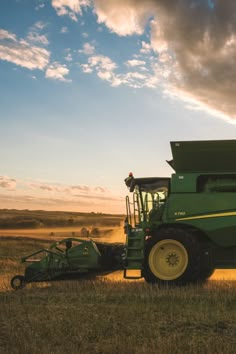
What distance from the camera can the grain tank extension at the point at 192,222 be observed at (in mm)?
12033

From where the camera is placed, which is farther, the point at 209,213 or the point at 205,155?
the point at 205,155

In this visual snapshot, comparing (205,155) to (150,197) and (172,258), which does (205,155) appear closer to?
(150,197)

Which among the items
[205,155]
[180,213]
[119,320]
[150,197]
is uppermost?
[205,155]

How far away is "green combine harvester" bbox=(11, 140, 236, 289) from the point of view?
39.6 feet

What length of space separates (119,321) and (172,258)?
17.0 ft

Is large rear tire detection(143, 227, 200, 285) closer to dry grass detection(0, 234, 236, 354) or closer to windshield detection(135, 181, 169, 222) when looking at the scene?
dry grass detection(0, 234, 236, 354)

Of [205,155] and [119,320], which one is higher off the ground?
[205,155]

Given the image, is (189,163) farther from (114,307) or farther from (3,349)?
(3,349)

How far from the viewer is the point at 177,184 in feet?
41.5

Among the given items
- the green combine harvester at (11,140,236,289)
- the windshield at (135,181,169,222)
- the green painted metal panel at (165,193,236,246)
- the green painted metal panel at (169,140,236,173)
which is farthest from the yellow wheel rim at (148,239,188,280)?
the green painted metal panel at (169,140,236,173)

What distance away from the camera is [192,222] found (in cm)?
1230

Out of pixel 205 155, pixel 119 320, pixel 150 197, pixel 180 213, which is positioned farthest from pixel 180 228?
pixel 119 320

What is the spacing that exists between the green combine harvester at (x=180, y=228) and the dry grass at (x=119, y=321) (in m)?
1.09

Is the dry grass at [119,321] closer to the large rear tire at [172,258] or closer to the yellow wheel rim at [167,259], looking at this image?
the large rear tire at [172,258]
